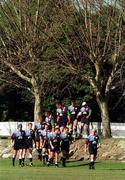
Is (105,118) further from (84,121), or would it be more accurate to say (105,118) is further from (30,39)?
(30,39)

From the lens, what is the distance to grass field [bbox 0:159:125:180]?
26172 millimetres

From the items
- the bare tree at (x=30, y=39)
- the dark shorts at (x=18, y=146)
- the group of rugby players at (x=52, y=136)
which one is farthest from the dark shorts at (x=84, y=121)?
the bare tree at (x=30, y=39)

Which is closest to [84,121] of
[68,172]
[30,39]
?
[30,39]

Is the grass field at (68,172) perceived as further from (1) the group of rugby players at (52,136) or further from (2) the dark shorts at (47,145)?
(2) the dark shorts at (47,145)

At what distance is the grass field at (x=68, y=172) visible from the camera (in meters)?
26.2

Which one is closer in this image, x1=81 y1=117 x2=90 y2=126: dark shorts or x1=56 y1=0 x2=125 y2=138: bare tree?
x1=81 y1=117 x2=90 y2=126: dark shorts

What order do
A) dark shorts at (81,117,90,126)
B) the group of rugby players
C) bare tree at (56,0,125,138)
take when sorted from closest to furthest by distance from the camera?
the group of rugby players
dark shorts at (81,117,90,126)
bare tree at (56,0,125,138)

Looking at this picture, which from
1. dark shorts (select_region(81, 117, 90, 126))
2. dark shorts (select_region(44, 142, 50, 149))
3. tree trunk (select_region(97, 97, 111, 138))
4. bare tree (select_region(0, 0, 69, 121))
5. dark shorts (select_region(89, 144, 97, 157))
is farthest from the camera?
bare tree (select_region(0, 0, 69, 121))

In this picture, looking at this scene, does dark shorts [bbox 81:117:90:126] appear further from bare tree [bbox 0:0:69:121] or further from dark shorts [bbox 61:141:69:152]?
bare tree [bbox 0:0:69:121]

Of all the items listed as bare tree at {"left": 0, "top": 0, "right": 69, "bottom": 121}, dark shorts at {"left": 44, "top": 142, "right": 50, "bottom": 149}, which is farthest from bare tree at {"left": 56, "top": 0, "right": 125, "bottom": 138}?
dark shorts at {"left": 44, "top": 142, "right": 50, "bottom": 149}

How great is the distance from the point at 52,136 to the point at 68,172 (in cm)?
662

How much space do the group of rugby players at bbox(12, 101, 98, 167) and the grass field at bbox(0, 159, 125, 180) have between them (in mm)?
751

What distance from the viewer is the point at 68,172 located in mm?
30344

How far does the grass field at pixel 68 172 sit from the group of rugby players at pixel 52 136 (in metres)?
0.75
